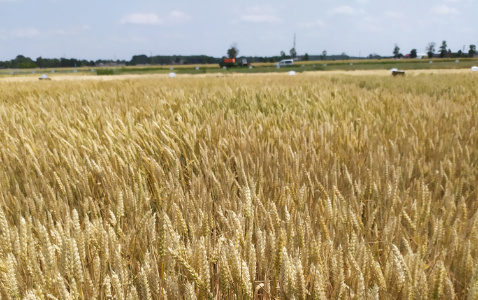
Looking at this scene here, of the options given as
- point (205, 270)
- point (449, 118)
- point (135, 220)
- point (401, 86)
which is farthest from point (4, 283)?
point (401, 86)

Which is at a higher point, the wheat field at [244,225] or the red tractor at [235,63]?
the red tractor at [235,63]

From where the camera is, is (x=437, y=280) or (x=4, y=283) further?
(x=4, y=283)

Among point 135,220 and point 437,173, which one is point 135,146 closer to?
point 135,220

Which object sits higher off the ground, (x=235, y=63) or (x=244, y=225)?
(x=235, y=63)

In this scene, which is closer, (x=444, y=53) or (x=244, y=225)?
(x=244, y=225)

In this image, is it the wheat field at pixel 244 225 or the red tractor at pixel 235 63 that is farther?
the red tractor at pixel 235 63

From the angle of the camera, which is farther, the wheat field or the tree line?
the tree line

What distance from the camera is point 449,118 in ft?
8.37

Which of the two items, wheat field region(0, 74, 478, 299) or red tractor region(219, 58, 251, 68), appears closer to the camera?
wheat field region(0, 74, 478, 299)

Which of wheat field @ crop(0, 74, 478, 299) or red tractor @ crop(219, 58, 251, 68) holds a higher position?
red tractor @ crop(219, 58, 251, 68)

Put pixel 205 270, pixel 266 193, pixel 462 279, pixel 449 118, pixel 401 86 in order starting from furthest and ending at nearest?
pixel 401 86 < pixel 449 118 < pixel 266 193 < pixel 462 279 < pixel 205 270

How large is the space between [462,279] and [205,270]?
595 mm

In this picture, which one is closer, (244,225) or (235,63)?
(244,225)

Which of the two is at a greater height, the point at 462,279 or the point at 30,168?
the point at 30,168
